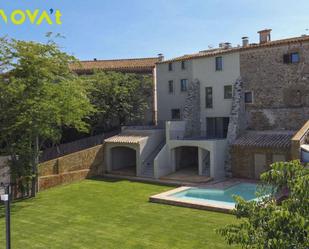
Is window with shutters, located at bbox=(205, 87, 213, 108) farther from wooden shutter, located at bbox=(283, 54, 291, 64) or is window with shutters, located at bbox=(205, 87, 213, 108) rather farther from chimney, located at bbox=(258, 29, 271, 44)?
wooden shutter, located at bbox=(283, 54, 291, 64)

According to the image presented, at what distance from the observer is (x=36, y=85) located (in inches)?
910

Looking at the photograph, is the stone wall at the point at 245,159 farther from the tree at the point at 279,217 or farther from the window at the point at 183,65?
the tree at the point at 279,217

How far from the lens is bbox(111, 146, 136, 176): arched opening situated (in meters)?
33.5

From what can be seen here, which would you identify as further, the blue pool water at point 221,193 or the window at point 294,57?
the window at point 294,57

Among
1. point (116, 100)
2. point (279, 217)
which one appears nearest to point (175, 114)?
point (116, 100)

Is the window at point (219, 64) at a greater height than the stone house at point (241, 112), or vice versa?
the window at point (219, 64)

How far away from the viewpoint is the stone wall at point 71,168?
27500 mm

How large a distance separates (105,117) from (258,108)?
14604 mm

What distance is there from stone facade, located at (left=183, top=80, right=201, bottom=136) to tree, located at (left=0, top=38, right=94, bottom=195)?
38.8ft

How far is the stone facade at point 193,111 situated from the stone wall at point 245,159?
5.70m

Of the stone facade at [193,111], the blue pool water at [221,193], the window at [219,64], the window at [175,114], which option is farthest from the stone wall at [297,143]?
the window at [175,114]

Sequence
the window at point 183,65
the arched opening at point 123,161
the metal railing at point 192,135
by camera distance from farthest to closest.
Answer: the window at point 183,65 → the arched opening at point 123,161 → the metal railing at point 192,135

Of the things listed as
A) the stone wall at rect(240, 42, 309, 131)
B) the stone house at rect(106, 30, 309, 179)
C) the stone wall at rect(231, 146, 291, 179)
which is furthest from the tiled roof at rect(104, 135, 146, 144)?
the stone wall at rect(240, 42, 309, 131)

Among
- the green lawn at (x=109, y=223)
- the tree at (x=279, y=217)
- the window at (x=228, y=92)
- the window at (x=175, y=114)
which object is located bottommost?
the green lawn at (x=109, y=223)
